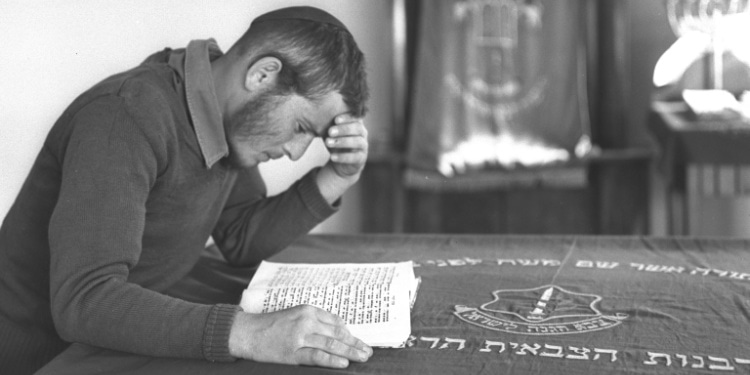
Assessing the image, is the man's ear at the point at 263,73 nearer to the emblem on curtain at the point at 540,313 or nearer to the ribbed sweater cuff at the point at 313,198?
the ribbed sweater cuff at the point at 313,198

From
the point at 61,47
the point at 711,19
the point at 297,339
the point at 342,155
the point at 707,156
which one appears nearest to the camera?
the point at 297,339

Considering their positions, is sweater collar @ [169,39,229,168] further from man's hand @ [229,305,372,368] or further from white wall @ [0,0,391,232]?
white wall @ [0,0,391,232]

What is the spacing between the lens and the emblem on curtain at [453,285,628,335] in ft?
3.93

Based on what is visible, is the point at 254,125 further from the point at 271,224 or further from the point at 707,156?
the point at 707,156

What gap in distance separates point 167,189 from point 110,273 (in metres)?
0.23

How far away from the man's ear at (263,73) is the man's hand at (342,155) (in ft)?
0.42

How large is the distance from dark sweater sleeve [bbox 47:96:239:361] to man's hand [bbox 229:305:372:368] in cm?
2

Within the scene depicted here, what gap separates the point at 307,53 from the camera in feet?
4.33

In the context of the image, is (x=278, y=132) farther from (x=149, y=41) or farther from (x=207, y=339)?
(x=149, y=41)

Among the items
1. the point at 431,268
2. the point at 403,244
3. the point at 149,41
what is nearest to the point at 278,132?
the point at 431,268

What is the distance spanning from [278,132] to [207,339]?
423 mm

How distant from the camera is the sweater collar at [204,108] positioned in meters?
1.32

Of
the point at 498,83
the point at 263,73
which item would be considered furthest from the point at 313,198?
the point at 498,83

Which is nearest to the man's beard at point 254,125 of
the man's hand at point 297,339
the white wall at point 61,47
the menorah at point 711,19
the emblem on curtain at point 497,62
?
the man's hand at point 297,339
